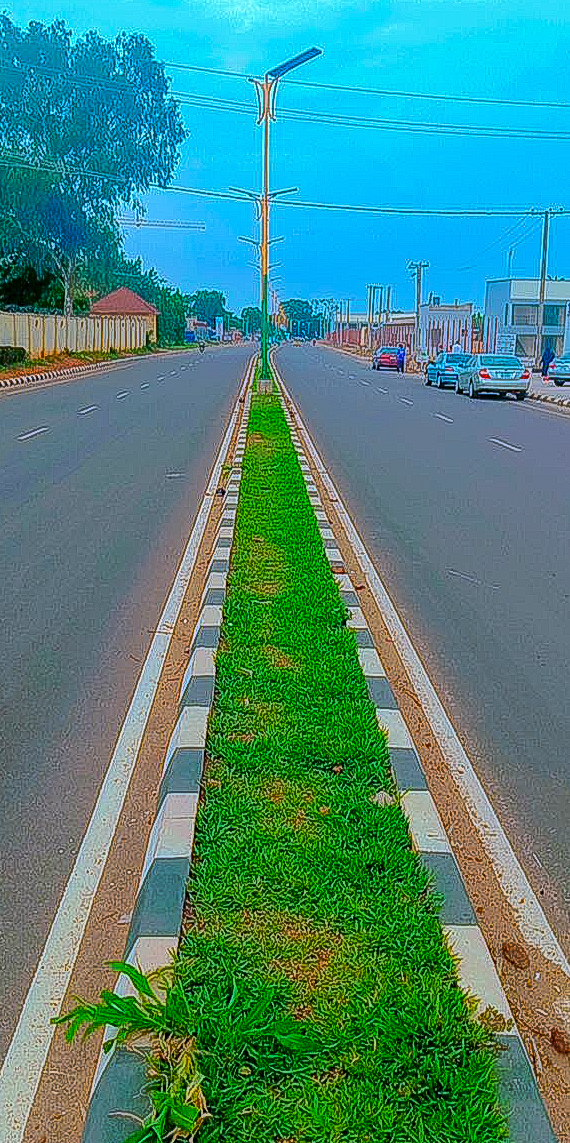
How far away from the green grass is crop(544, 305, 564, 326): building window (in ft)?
302

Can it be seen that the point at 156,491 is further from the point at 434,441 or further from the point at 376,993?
the point at 376,993

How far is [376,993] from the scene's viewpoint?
10.0 feet

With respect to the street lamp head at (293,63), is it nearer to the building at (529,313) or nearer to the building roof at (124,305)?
the building at (529,313)

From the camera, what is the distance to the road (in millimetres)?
4055

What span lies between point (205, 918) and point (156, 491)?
1048 cm

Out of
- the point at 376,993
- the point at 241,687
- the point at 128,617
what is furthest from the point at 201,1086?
the point at 128,617

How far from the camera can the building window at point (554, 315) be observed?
92.2 meters

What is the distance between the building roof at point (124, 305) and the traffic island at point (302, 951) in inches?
4049

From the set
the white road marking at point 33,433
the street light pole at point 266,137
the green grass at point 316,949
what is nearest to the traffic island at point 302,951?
the green grass at point 316,949

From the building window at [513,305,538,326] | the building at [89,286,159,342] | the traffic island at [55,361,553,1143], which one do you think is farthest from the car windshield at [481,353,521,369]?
the building at [89,286,159,342]

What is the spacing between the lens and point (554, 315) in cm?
9312

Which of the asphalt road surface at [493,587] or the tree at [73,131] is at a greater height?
the tree at [73,131]

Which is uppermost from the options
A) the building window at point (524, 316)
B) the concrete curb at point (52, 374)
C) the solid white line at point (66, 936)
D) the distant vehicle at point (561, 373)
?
the building window at point (524, 316)

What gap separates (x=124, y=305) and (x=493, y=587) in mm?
104513
